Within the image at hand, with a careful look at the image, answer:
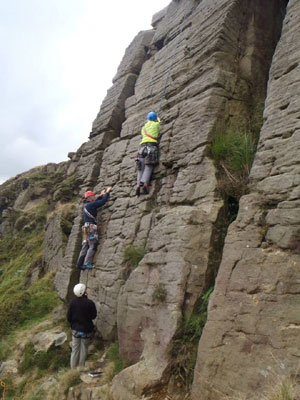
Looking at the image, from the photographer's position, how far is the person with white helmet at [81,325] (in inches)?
289

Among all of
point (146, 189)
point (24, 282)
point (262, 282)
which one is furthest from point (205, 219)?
point (24, 282)

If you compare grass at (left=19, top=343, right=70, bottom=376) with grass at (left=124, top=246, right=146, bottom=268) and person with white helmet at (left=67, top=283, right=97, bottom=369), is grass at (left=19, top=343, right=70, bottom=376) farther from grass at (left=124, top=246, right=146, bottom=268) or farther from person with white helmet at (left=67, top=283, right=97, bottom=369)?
grass at (left=124, top=246, right=146, bottom=268)

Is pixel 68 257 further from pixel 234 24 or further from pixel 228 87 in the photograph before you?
pixel 234 24

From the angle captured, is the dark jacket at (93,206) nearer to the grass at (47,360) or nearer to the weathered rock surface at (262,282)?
the grass at (47,360)

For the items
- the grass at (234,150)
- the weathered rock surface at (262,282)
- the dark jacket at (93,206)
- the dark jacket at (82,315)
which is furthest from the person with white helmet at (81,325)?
the grass at (234,150)

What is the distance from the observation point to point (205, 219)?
20.4ft

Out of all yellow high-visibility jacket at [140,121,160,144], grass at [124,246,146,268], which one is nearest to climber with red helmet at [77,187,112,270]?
grass at [124,246,146,268]

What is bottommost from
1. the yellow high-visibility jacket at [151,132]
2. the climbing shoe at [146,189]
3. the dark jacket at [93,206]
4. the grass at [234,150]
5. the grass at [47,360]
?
the grass at [47,360]

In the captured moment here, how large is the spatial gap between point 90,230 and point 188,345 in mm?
5296

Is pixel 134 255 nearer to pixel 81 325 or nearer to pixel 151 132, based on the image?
pixel 81 325

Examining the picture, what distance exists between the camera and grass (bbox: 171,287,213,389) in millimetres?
5094

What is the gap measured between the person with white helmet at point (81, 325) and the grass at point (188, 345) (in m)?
2.87

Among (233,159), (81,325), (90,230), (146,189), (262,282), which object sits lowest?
(81,325)

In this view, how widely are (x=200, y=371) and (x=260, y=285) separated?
5.08 feet
